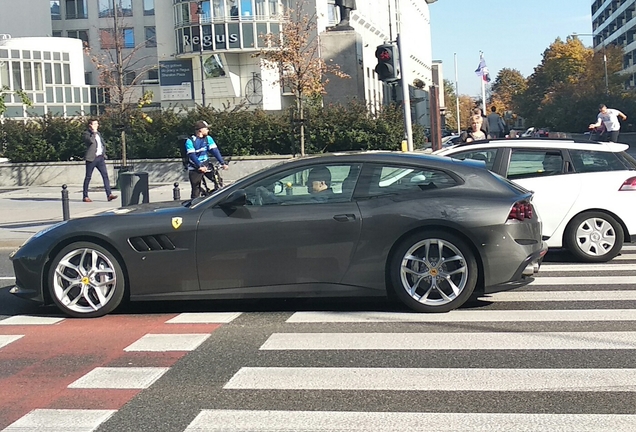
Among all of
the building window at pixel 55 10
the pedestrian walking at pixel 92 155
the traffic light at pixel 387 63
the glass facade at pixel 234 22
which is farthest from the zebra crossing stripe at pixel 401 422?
the building window at pixel 55 10

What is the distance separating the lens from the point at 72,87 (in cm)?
6475

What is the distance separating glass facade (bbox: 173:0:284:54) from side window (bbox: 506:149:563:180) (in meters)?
44.9

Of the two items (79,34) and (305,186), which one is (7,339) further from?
(79,34)

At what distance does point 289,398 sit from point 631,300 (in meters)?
4.01

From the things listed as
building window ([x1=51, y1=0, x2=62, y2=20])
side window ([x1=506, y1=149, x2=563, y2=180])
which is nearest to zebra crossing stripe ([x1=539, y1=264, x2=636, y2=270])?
side window ([x1=506, y1=149, x2=563, y2=180])

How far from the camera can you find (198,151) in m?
14.7

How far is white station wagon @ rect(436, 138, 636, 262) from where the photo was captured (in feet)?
32.4

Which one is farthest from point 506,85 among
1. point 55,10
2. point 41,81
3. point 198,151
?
point 198,151

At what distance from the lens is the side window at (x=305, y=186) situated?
7.45m

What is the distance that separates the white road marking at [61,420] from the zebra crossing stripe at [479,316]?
2599mm

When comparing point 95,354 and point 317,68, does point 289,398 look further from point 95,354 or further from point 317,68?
point 317,68

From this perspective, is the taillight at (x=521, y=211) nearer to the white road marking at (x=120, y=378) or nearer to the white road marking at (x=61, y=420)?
the white road marking at (x=120, y=378)

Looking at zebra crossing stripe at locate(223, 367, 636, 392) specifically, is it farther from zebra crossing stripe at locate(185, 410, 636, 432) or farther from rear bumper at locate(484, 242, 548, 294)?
rear bumper at locate(484, 242, 548, 294)

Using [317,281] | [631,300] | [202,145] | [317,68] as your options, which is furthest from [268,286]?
[317,68]
